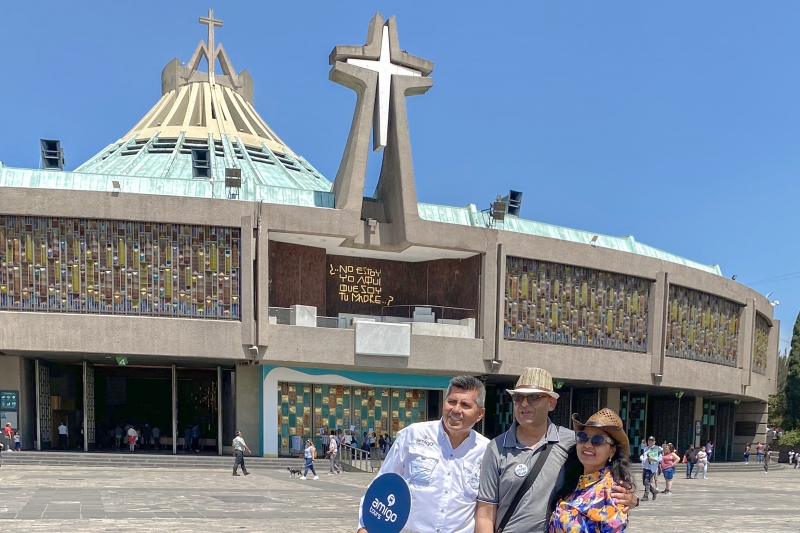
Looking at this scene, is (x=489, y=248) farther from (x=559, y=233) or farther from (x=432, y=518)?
(x=432, y=518)

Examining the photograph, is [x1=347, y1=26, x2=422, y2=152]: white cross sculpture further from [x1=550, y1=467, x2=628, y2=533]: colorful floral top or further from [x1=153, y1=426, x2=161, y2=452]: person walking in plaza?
→ [x1=550, y1=467, x2=628, y2=533]: colorful floral top

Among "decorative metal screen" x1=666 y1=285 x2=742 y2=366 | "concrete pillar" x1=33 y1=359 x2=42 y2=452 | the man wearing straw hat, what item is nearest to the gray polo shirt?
the man wearing straw hat

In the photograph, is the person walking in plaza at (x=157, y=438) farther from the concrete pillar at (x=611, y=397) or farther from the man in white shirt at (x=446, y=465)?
the man in white shirt at (x=446, y=465)

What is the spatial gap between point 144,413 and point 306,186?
11.6 meters

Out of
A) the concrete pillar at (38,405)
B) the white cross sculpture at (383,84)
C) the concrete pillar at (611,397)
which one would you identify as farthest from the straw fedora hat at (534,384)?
the concrete pillar at (611,397)

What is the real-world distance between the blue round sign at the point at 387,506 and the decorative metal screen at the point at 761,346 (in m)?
43.4

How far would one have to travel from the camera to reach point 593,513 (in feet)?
14.1

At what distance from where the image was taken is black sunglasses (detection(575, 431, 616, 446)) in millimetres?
4328

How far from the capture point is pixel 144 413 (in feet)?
121

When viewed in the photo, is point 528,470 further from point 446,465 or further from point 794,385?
point 794,385

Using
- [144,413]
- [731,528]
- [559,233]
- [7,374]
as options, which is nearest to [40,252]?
[7,374]

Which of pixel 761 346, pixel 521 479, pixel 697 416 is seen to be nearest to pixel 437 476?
pixel 521 479

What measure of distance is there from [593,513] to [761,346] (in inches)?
1784

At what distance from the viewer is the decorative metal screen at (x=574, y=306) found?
33.6 meters
